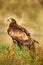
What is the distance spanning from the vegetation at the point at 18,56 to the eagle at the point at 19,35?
0.42 ft

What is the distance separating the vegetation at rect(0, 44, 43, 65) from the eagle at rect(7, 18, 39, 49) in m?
0.13

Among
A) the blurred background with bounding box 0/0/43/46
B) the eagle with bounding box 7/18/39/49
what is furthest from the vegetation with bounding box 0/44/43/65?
the blurred background with bounding box 0/0/43/46

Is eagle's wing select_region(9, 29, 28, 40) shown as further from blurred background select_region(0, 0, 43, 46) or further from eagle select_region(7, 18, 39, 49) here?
blurred background select_region(0, 0, 43, 46)

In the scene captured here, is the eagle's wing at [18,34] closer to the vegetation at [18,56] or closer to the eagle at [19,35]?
the eagle at [19,35]

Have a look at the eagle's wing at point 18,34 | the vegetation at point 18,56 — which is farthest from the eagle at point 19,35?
the vegetation at point 18,56

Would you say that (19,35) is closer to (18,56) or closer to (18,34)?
(18,34)

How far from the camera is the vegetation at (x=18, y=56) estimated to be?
7.05m

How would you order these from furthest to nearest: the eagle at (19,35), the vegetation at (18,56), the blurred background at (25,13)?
the blurred background at (25,13), the eagle at (19,35), the vegetation at (18,56)

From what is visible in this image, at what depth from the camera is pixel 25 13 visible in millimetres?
7844

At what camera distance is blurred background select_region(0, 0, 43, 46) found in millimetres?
7820

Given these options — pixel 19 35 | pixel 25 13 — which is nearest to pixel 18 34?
pixel 19 35

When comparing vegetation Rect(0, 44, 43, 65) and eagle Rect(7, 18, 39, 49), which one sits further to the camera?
eagle Rect(7, 18, 39, 49)

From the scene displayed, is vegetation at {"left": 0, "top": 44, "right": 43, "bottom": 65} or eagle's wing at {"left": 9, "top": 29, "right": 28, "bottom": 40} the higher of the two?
eagle's wing at {"left": 9, "top": 29, "right": 28, "bottom": 40}

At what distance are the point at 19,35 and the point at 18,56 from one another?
1.50 ft
